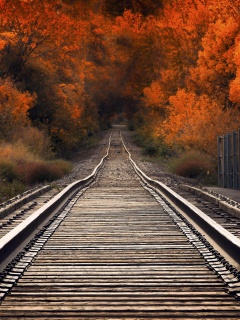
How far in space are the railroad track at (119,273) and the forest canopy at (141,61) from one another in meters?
18.2

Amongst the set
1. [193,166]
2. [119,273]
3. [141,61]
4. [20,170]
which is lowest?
[193,166]

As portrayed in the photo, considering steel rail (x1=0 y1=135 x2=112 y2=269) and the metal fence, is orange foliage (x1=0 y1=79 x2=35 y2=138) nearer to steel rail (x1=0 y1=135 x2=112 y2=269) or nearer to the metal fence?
the metal fence

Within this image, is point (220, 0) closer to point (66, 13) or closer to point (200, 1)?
point (200, 1)

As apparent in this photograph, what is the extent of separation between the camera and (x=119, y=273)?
637 centimetres

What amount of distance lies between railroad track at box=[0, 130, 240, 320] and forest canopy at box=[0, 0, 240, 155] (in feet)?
59.8

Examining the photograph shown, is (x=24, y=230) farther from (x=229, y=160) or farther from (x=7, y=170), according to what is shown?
(x=7, y=170)

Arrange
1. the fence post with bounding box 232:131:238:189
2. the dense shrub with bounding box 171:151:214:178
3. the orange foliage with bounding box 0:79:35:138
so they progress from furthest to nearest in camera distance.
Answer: the orange foliage with bounding box 0:79:35:138, the dense shrub with bounding box 171:151:214:178, the fence post with bounding box 232:131:238:189

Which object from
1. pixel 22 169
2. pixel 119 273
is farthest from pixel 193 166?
pixel 119 273

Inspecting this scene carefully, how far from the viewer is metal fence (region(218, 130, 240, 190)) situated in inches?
727

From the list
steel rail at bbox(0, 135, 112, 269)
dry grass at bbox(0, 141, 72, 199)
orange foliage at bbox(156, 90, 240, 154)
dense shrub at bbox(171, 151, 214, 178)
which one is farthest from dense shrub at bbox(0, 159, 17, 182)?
steel rail at bbox(0, 135, 112, 269)

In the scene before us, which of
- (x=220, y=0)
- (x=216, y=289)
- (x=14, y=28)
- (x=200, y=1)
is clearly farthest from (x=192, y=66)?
(x=216, y=289)

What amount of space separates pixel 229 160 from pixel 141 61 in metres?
39.4

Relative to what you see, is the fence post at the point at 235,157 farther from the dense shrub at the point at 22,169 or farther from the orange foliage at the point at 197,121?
the dense shrub at the point at 22,169

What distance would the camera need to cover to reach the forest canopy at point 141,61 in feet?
96.6
